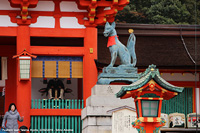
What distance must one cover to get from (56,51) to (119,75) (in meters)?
4.58

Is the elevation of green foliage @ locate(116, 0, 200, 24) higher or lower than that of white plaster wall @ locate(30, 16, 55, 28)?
higher

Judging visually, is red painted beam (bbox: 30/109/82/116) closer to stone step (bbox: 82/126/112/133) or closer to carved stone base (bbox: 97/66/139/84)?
carved stone base (bbox: 97/66/139/84)

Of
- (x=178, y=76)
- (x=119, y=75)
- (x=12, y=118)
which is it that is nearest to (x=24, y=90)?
(x=12, y=118)

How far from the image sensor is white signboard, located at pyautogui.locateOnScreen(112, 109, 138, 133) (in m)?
15.9

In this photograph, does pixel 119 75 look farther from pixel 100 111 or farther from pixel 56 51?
pixel 56 51

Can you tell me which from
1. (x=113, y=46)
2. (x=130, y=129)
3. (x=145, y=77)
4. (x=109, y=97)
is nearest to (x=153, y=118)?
(x=145, y=77)

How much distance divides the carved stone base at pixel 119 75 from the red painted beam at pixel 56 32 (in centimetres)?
443

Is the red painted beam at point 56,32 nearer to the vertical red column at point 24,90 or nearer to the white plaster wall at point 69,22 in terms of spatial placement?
the white plaster wall at point 69,22

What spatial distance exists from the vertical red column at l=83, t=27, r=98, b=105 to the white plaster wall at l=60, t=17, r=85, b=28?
475 mm

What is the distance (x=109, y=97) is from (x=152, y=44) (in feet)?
26.8

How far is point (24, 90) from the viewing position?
21.5m

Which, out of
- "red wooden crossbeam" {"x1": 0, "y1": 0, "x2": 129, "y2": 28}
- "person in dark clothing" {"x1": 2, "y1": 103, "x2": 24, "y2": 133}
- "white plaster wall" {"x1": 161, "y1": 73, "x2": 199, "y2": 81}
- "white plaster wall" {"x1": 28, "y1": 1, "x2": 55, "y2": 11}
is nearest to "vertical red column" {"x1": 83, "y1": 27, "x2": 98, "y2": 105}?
"red wooden crossbeam" {"x1": 0, "y1": 0, "x2": 129, "y2": 28}

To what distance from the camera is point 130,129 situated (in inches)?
632

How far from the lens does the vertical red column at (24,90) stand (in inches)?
833
